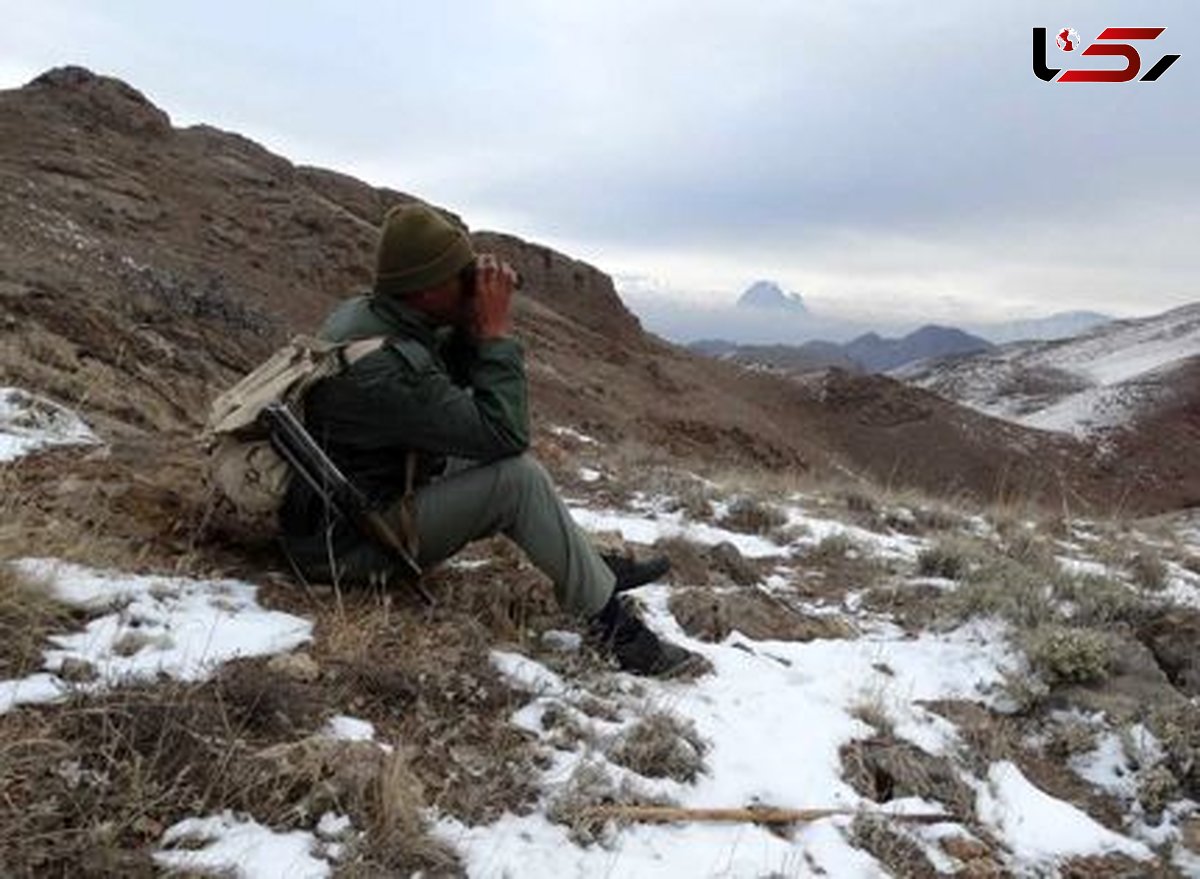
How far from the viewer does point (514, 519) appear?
13.3ft

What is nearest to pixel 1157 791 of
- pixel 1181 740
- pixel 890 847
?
pixel 1181 740

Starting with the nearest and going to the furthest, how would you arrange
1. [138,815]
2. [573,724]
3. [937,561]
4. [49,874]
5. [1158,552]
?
[49,874] < [138,815] < [573,724] < [937,561] < [1158,552]

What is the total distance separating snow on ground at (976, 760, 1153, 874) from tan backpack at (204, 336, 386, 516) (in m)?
2.48

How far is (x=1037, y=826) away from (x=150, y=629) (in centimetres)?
283

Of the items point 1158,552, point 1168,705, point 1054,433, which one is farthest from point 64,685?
point 1054,433

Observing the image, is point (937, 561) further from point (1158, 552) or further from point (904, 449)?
point (904, 449)

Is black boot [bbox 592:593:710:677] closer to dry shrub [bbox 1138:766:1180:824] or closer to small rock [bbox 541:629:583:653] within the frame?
small rock [bbox 541:629:583:653]

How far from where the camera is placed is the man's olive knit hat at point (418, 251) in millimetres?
3941

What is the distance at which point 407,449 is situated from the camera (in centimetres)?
396

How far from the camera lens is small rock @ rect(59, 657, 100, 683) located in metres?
3.05

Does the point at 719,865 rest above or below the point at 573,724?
below

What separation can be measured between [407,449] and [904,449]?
2228 cm

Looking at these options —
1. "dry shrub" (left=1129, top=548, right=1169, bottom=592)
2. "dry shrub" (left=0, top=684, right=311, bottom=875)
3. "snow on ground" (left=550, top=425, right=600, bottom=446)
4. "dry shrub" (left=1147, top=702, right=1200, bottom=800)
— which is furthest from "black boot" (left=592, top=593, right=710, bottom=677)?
"snow on ground" (left=550, top=425, right=600, bottom=446)

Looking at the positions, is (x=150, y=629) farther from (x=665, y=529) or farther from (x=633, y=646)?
(x=665, y=529)
